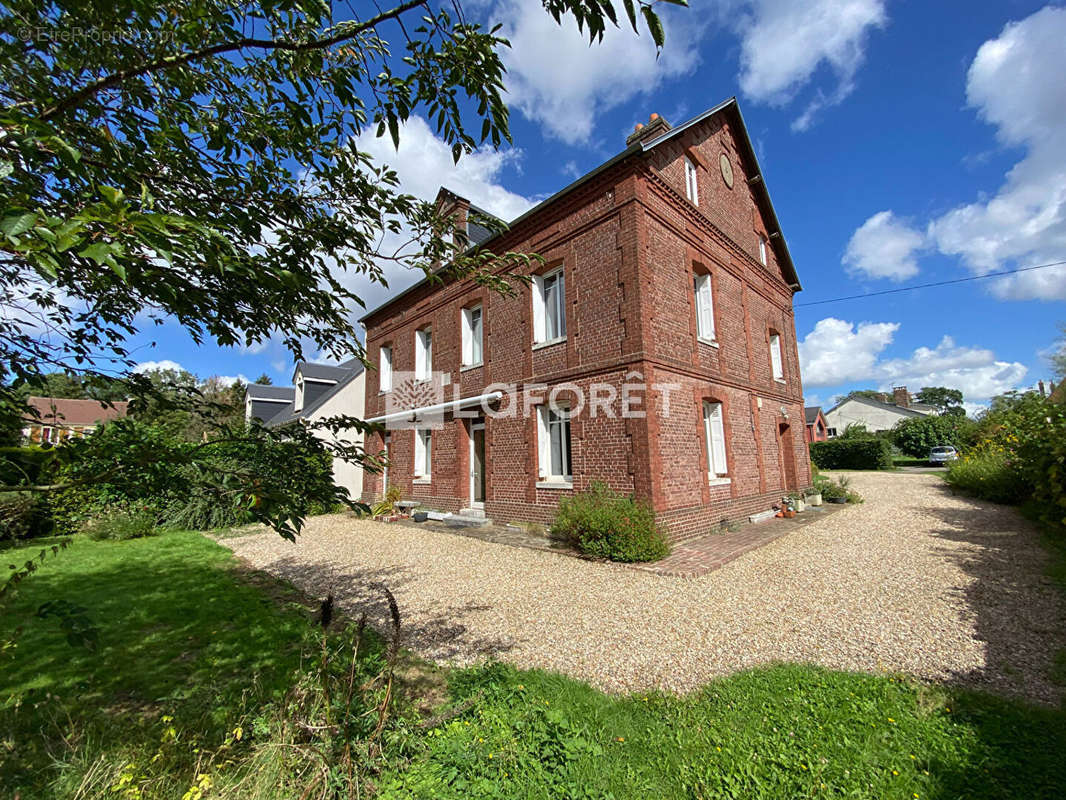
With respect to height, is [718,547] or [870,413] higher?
[870,413]

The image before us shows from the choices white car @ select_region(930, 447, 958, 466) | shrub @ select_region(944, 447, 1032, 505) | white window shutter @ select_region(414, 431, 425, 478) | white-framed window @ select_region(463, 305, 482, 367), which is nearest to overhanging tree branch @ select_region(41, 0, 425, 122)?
white-framed window @ select_region(463, 305, 482, 367)

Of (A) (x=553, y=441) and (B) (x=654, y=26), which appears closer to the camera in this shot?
(B) (x=654, y=26)

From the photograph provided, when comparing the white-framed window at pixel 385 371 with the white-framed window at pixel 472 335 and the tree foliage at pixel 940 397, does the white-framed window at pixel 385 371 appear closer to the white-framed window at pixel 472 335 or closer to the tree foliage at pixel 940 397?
the white-framed window at pixel 472 335

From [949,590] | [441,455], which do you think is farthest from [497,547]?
[949,590]

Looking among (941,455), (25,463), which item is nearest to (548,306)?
(25,463)

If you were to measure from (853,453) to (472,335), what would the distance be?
27.0m

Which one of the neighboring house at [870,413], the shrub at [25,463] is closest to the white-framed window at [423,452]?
the shrub at [25,463]

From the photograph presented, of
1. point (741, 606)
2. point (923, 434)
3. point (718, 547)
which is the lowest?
point (741, 606)

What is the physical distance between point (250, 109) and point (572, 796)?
3672 millimetres

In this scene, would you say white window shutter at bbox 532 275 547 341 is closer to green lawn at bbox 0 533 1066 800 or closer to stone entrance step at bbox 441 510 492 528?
stone entrance step at bbox 441 510 492 528

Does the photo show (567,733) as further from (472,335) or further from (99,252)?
(472,335)

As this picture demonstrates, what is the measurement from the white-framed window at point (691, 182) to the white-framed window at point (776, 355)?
218 inches

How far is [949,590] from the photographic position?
5.59 meters

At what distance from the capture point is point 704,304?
1132 cm
